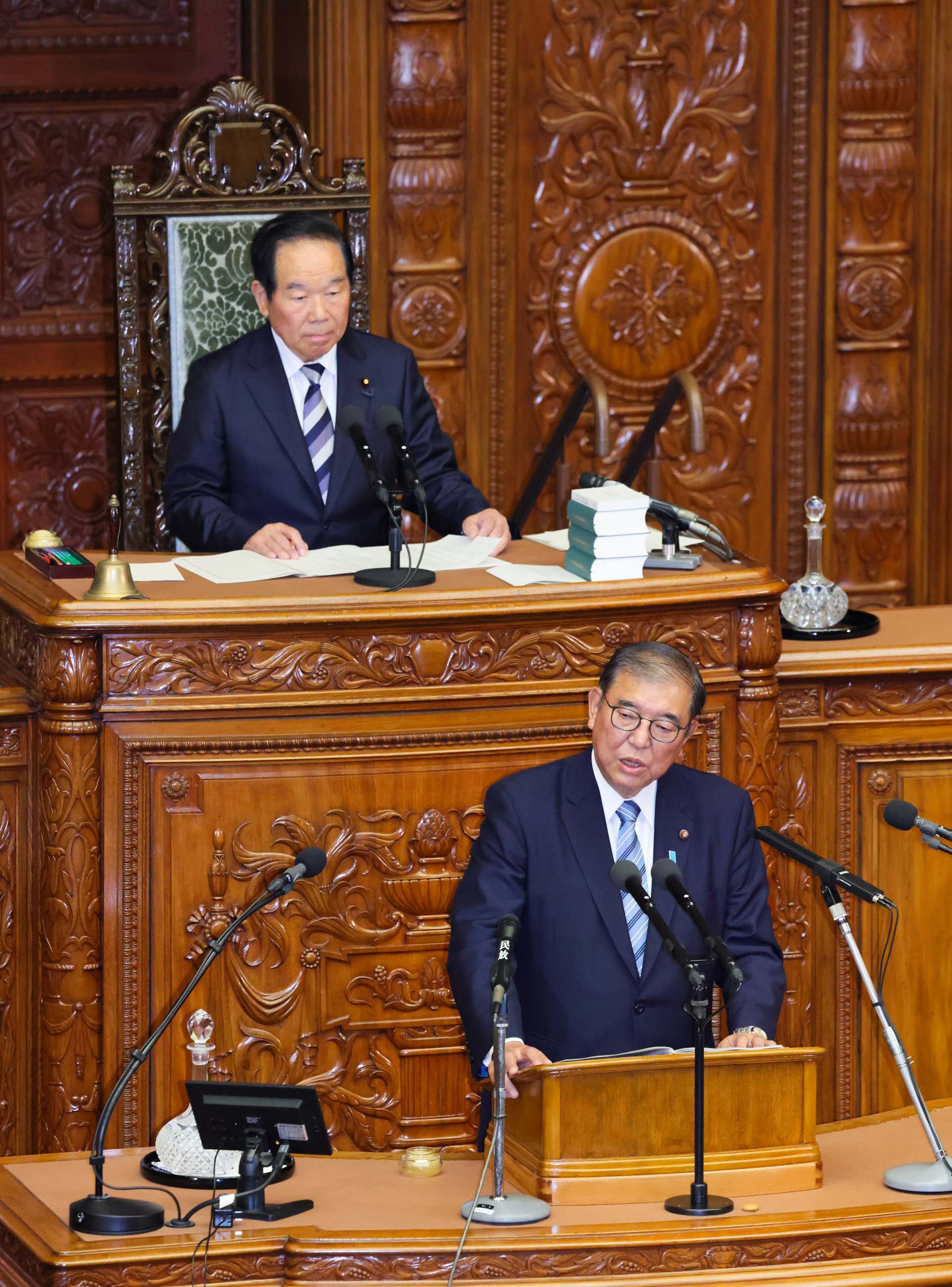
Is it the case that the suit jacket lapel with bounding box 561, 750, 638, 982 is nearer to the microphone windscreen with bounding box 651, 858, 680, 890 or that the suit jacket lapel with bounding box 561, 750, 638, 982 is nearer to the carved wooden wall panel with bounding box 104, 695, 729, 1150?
the carved wooden wall panel with bounding box 104, 695, 729, 1150

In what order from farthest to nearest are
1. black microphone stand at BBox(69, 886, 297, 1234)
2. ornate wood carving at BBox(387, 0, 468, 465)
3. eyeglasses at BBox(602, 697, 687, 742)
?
1. ornate wood carving at BBox(387, 0, 468, 465)
2. eyeglasses at BBox(602, 697, 687, 742)
3. black microphone stand at BBox(69, 886, 297, 1234)

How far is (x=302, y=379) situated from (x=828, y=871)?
2.10 m

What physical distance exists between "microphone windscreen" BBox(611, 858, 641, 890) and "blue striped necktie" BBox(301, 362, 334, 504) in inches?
74.1

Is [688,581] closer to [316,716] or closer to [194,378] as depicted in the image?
[316,716]

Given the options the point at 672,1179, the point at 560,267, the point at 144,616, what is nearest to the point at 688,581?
the point at 144,616

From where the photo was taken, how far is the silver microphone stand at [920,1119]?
306cm

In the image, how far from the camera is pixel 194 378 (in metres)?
4.75

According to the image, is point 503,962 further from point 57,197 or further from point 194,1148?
point 57,197

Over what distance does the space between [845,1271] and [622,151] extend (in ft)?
13.4

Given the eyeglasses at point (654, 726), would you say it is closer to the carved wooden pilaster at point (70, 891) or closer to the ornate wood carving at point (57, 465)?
the carved wooden pilaster at point (70, 891)

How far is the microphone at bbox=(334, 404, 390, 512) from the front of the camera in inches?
159

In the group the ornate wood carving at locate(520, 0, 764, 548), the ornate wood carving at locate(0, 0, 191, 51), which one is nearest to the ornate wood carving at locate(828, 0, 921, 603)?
the ornate wood carving at locate(520, 0, 764, 548)

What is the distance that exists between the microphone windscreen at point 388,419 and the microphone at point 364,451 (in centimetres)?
4

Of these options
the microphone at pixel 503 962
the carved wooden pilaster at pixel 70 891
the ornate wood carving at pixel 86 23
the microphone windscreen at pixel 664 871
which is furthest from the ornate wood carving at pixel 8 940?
the ornate wood carving at pixel 86 23
